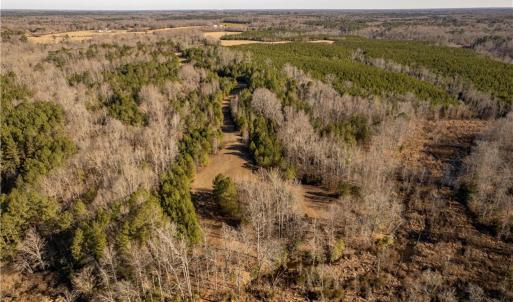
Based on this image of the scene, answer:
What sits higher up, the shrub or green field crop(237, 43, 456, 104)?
green field crop(237, 43, 456, 104)

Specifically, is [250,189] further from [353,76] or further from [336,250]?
[353,76]

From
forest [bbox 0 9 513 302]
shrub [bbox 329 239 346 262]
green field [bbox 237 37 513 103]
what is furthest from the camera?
green field [bbox 237 37 513 103]

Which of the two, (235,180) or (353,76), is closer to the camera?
(235,180)

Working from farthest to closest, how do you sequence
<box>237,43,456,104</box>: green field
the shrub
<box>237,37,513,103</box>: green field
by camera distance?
<box>237,37,513,103</box>: green field → <box>237,43,456,104</box>: green field → the shrub

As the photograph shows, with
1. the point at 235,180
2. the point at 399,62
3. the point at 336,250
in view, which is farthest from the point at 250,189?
the point at 399,62

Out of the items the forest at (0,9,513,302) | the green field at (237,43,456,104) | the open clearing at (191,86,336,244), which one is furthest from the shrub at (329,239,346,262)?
the green field at (237,43,456,104)

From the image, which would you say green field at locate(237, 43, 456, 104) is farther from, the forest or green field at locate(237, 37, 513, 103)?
the forest

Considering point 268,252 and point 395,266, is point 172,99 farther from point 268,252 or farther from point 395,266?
point 395,266

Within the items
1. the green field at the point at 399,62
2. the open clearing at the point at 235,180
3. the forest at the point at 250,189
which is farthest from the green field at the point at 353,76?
the open clearing at the point at 235,180
